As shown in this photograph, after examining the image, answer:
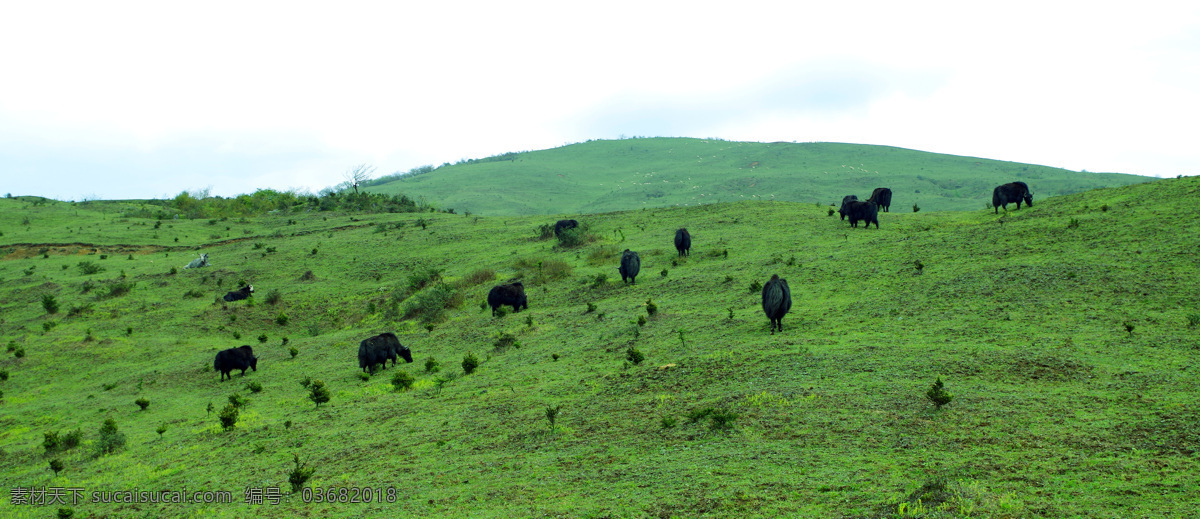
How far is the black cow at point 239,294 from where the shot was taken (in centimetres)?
3494

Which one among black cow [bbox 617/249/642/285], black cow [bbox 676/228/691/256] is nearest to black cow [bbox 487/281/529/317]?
black cow [bbox 617/249/642/285]

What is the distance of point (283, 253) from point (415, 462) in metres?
36.3

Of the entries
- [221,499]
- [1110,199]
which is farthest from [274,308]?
[1110,199]

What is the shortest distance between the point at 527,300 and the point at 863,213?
17184 mm

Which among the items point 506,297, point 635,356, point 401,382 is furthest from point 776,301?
Answer: point 506,297

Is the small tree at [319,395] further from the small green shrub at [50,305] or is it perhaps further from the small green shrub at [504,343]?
the small green shrub at [50,305]

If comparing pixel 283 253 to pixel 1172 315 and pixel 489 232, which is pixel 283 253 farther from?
pixel 1172 315

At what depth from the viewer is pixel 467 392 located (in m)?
16.6

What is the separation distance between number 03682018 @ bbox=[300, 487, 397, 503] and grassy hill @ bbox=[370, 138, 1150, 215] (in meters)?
58.9

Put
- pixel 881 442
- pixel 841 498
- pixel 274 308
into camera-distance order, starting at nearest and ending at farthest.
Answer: pixel 841 498
pixel 881 442
pixel 274 308

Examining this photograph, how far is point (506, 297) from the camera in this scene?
88.7 feet

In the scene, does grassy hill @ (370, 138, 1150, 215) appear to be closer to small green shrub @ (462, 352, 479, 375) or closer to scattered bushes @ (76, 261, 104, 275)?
scattered bushes @ (76, 261, 104, 275)

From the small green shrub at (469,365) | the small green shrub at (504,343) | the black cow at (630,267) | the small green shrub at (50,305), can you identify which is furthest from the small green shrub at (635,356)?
the small green shrub at (50,305)

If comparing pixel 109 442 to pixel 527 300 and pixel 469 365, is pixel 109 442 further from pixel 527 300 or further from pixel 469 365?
pixel 527 300
